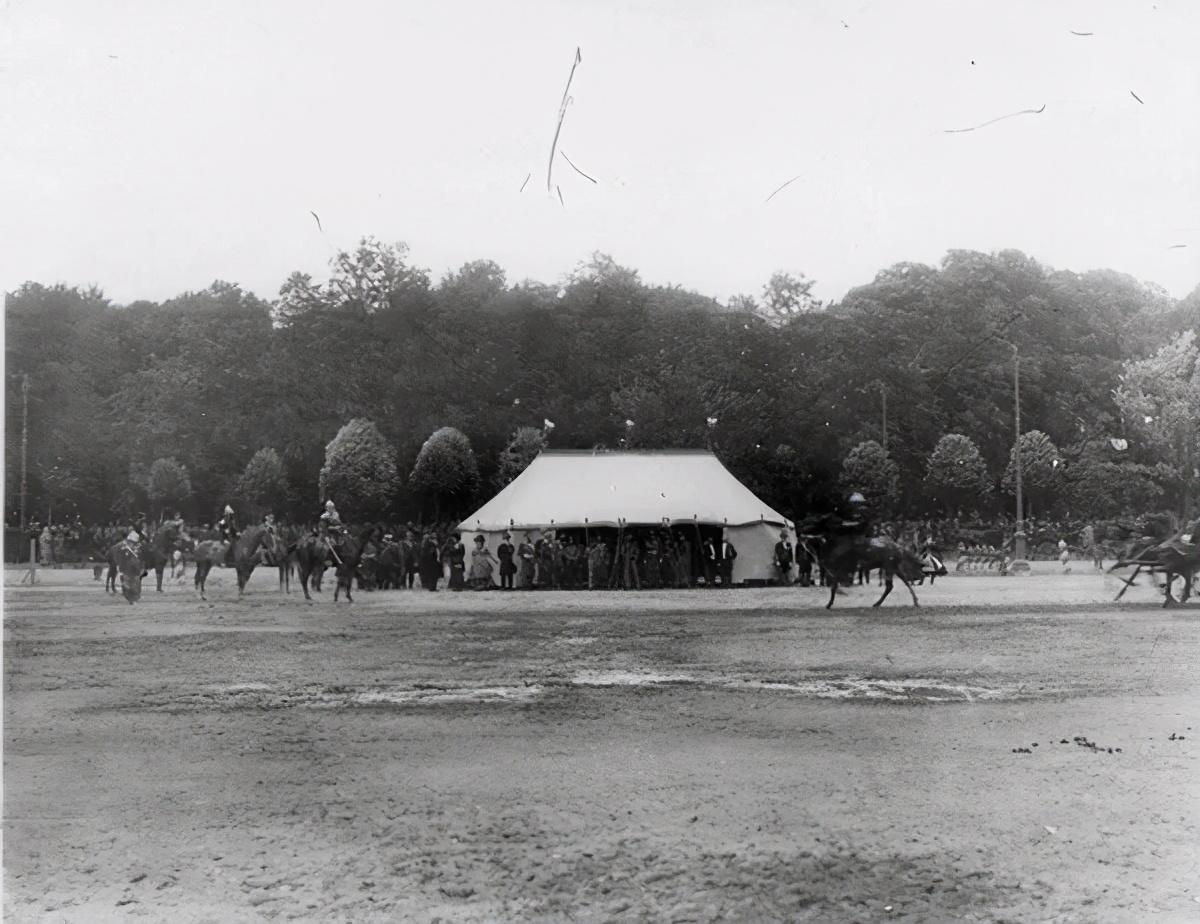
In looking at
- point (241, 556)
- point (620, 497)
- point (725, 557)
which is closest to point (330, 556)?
point (241, 556)

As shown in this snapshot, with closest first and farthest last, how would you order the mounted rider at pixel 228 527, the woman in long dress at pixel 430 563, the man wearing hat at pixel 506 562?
the mounted rider at pixel 228 527 < the woman in long dress at pixel 430 563 < the man wearing hat at pixel 506 562

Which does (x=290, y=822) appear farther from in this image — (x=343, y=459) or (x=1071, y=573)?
(x=1071, y=573)

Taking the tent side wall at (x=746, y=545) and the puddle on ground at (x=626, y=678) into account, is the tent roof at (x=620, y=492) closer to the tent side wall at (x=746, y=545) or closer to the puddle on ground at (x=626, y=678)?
the tent side wall at (x=746, y=545)

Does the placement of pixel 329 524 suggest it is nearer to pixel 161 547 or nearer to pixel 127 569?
pixel 161 547

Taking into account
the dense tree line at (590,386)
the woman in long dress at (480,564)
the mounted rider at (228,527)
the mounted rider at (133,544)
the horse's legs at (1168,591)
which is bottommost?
the horse's legs at (1168,591)

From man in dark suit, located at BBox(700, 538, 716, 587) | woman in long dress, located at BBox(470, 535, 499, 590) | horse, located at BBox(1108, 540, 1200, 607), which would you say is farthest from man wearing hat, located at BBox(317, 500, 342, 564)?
horse, located at BBox(1108, 540, 1200, 607)

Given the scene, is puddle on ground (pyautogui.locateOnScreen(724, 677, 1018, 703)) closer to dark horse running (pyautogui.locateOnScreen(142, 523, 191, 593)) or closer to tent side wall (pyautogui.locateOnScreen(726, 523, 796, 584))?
tent side wall (pyautogui.locateOnScreen(726, 523, 796, 584))

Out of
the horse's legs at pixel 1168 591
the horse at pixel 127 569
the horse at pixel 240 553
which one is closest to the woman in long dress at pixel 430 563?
the horse at pixel 240 553
